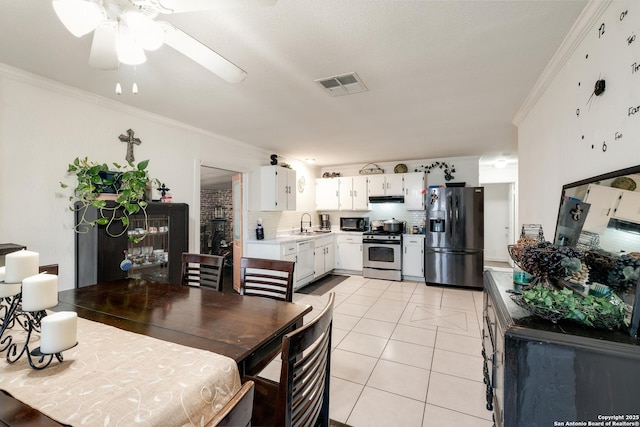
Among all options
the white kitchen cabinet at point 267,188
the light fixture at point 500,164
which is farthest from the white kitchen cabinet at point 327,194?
the light fixture at point 500,164

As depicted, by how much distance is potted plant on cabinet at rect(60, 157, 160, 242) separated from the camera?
226 cm

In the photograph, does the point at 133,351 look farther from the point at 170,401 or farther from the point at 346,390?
the point at 346,390

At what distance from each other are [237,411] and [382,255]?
4.95 m

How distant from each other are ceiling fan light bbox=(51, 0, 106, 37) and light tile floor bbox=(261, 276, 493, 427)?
2442 millimetres

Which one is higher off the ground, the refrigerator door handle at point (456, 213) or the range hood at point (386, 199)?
the range hood at point (386, 199)

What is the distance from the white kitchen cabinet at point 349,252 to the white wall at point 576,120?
328 centimetres

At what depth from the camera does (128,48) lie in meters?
1.28

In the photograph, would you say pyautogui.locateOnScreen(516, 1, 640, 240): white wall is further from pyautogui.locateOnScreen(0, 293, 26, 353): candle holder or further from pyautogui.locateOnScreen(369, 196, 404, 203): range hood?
pyautogui.locateOnScreen(369, 196, 404, 203): range hood

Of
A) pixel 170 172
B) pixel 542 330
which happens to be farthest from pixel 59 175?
pixel 542 330

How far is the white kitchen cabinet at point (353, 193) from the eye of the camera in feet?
19.1

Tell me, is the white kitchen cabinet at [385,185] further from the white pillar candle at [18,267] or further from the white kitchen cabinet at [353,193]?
the white pillar candle at [18,267]

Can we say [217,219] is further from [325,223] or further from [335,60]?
[335,60]

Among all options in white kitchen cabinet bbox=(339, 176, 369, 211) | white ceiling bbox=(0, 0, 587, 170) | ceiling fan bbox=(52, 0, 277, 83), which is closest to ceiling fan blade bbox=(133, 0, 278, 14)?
ceiling fan bbox=(52, 0, 277, 83)

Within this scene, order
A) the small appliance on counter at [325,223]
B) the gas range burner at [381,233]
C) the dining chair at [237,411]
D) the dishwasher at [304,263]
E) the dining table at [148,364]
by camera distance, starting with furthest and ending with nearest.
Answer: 1. the small appliance on counter at [325,223]
2. the gas range burner at [381,233]
3. the dishwasher at [304,263]
4. the dining table at [148,364]
5. the dining chair at [237,411]
